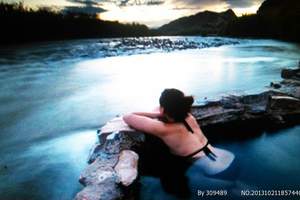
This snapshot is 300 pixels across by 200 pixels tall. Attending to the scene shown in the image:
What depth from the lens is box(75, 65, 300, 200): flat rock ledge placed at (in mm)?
3607

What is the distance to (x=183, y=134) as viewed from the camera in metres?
4.27

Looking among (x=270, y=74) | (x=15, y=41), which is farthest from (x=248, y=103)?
(x=15, y=41)

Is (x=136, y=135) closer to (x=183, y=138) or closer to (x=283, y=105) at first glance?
(x=183, y=138)

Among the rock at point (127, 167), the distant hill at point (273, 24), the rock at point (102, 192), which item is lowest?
the distant hill at point (273, 24)

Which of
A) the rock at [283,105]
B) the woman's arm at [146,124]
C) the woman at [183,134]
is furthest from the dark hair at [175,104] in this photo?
the rock at [283,105]

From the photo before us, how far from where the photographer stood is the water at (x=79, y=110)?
471 cm

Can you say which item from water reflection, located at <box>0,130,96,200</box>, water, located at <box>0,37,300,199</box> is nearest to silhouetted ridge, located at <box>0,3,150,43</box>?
water, located at <box>0,37,300,199</box>

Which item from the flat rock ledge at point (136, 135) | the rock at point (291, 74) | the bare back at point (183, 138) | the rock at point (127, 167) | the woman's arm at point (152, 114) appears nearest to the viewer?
the flat rock ledge at point (136, 135)

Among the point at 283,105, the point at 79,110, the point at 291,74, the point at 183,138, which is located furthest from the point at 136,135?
the point at 291,74

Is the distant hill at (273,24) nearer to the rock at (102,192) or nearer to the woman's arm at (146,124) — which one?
the woman's arm at (146,124)

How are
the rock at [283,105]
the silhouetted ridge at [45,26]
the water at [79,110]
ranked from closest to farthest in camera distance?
1. the water at [79,110]
2. the rock at [283,105]
3. the silhouetted ridge at [45,26]

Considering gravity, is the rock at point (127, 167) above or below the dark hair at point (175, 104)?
below

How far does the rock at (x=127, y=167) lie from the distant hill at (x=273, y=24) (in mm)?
41430

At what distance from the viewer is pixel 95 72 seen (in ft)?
52.4
